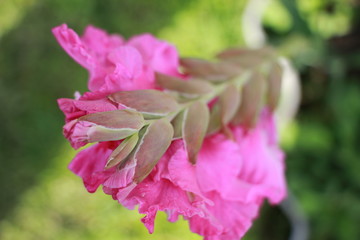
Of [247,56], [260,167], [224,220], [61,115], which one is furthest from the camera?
[61,115]

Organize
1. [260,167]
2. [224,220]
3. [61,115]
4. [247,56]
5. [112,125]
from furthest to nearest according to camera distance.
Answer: [61,115], [247,56], [260,167], [224,220], [112,125]

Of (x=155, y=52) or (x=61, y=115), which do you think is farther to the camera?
(x=61, y=115)

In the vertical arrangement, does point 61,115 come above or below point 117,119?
below

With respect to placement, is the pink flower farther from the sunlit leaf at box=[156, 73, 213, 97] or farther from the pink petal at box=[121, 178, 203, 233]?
the pink petal at box=[121, 178, 203, 233]

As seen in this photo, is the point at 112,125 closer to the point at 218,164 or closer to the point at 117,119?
the point at 117,119

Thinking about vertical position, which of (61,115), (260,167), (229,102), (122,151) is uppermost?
(122,151)

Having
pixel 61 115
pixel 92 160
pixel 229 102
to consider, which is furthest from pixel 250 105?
pixel 61 115

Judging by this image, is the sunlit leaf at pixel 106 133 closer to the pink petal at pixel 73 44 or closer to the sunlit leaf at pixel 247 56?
the pink petal at pixel 73 44
